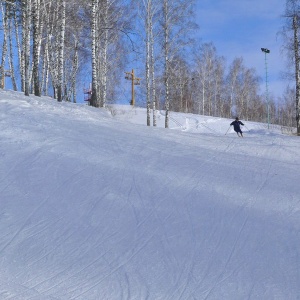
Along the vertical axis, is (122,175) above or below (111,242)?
above

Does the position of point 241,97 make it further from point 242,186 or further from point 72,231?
point 72,231

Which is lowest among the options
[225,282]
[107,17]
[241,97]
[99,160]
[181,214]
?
[225,282]

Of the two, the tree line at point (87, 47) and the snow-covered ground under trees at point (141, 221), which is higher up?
the tree line at point (87, 47)

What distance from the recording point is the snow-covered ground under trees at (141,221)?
11.9 feet

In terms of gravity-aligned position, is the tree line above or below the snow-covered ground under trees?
above

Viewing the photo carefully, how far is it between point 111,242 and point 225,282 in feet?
4.92

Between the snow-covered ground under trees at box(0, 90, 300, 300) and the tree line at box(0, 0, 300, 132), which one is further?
the tree line at box(0, 0, 300, 132)

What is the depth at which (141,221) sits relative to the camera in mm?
5016

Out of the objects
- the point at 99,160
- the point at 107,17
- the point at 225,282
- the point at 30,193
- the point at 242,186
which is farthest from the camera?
the point at 107,17

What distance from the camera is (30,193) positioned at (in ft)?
18.8

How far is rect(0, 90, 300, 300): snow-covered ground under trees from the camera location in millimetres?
3639

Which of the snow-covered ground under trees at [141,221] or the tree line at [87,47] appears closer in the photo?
the snow-covered ground under trees at [141,221]

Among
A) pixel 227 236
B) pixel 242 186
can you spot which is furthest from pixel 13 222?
pixel 242 186

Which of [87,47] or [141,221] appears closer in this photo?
[141,221]
